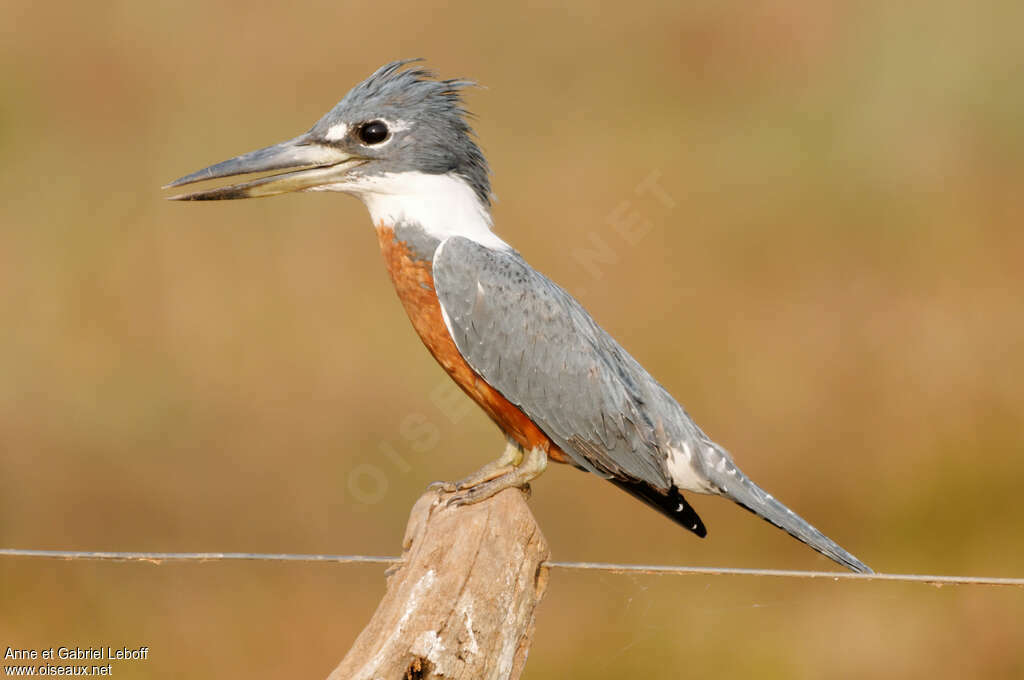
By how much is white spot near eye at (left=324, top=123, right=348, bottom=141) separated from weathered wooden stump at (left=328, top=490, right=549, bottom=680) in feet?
4.62

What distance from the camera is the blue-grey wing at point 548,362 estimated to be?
12.2ft

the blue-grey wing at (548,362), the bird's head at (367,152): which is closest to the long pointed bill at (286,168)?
the bird's head at (367,152)

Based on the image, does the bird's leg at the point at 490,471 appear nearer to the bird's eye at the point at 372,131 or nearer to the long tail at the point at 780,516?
the long tail at the point at 780,516

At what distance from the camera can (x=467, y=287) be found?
3.70 meters

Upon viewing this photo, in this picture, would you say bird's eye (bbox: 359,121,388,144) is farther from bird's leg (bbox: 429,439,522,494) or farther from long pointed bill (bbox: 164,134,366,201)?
bird's leg (bbox: 429,439,522,494)

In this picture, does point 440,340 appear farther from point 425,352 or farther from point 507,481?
point 425,352

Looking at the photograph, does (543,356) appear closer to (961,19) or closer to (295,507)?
(295,507)

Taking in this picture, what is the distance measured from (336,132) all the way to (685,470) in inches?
63.3

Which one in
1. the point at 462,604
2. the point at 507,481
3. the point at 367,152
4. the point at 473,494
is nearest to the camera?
the point at 462,604

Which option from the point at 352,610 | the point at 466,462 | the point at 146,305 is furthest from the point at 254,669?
the point at 146,305

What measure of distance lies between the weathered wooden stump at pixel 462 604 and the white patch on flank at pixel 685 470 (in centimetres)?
102

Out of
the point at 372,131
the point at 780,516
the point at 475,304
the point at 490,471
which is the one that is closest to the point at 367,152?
the point at 372,131

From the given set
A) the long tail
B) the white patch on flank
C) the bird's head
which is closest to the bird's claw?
the white patch on flank

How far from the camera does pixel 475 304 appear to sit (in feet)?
12.1
